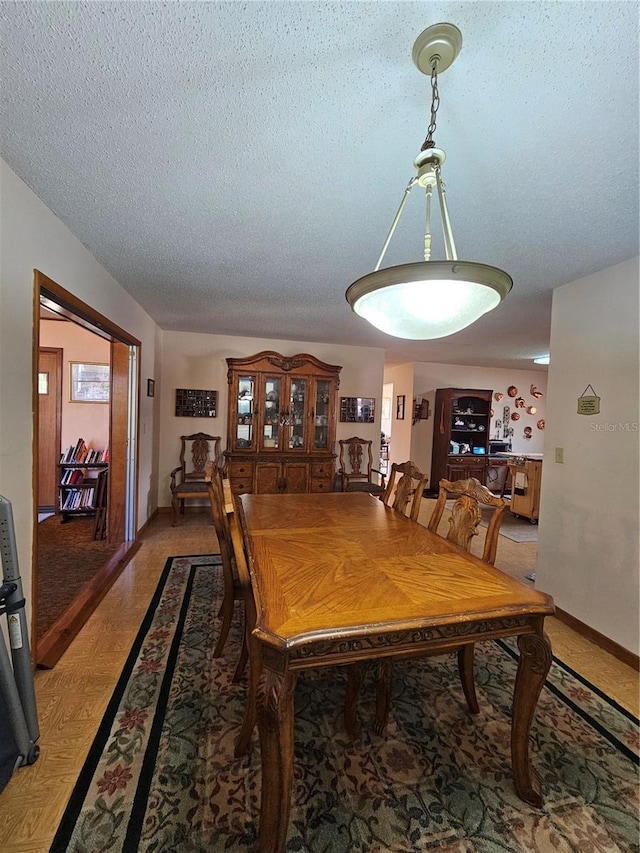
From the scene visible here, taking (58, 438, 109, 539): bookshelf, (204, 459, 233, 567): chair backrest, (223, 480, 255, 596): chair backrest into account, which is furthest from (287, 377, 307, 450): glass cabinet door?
(223, 480, 255, 596): chair backrest

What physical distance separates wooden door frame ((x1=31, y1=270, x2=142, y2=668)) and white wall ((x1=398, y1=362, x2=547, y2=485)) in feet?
16.0

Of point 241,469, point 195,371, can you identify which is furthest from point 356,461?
point 195,371

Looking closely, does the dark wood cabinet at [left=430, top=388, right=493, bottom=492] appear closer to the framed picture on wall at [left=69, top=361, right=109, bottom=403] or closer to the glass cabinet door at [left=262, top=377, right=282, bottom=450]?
the glass cabinet door at [left=262, top=377, right=282, bottom=450]

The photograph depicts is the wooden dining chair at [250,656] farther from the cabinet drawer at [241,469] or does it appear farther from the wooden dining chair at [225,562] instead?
the cabinet drawer at [241,469]

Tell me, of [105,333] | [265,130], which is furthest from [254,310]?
[265,130]

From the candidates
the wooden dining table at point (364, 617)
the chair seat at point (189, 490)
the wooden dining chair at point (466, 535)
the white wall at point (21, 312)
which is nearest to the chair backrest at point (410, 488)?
the wooden dining chair at point (466, 535)

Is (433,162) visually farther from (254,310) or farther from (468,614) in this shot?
(254,310)

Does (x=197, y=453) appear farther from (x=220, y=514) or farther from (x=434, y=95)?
(x=434, y=95)

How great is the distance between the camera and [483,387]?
270 inches

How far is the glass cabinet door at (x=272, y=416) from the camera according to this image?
458cm

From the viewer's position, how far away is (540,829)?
122cm

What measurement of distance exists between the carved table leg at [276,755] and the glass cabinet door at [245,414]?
364cm

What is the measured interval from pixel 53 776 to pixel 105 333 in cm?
265

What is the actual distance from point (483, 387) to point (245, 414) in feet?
15.5
